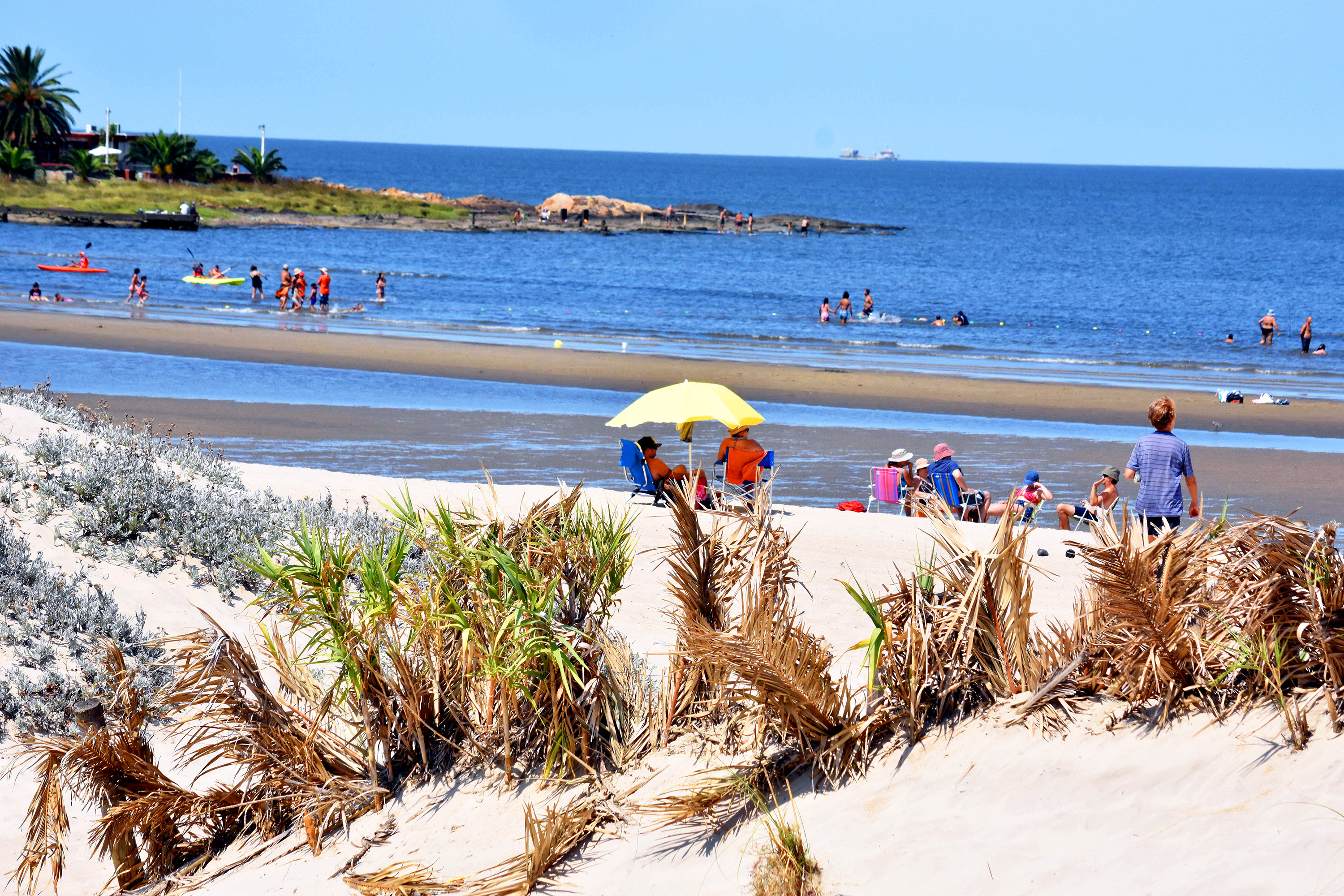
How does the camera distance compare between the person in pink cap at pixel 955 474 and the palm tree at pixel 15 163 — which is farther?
the palm tree at pixel 15 163

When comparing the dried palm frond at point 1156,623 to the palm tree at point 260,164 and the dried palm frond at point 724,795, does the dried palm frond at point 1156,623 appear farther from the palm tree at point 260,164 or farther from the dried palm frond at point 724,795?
the palm tree at point 260,164

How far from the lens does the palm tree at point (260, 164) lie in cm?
7525

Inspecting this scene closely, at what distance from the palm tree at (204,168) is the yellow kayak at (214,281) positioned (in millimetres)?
40132

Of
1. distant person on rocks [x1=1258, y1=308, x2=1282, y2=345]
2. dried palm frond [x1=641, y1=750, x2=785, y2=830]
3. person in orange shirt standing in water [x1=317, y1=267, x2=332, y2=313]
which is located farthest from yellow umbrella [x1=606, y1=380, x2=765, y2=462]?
distant person on rocks [x1=1258, y1=308, x2=1282, y2=345]

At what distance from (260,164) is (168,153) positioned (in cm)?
608

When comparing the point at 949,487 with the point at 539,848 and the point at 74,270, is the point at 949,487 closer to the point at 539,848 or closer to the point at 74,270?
the point at 539,848

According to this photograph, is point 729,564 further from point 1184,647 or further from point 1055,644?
point 1184,647

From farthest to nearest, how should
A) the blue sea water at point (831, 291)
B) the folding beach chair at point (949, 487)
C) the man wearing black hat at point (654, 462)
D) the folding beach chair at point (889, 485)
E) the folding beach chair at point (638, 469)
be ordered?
the blue sea water at point (831, 291)
the folding beach chair at point (889, 485)
the folding beach chair at point (638, 469)
the man wearing black hat at point (654, 462)
the folding beach chair at point (949, 487)

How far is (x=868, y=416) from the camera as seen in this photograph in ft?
63.5

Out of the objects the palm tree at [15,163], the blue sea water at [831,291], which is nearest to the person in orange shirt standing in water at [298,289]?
the blue sea water at [831,291]

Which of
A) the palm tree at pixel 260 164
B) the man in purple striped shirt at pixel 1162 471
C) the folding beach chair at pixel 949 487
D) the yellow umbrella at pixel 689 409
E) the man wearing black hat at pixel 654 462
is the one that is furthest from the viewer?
the palm tree at pixel 260 164

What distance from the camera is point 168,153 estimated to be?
7094 cm

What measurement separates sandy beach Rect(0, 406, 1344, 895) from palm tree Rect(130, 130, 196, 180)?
74.2 m

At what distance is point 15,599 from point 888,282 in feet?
153
